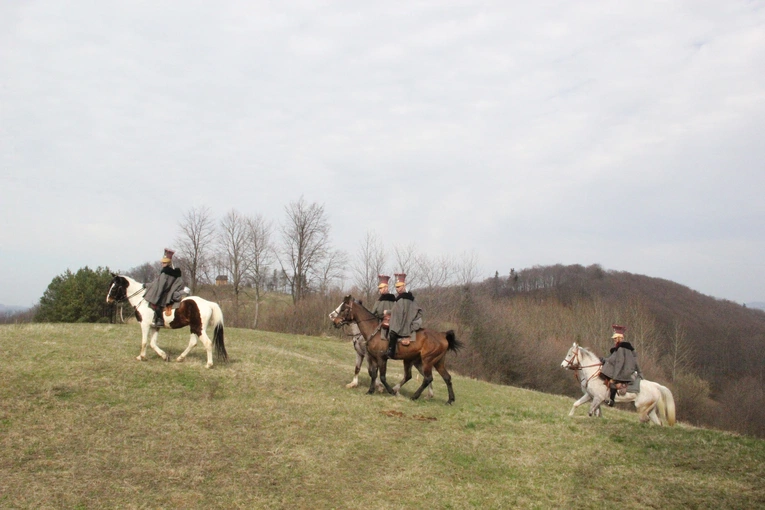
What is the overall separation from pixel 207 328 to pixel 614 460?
942cm

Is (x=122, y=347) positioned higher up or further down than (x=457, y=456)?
higher up

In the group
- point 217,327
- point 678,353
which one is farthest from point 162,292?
point 678,353

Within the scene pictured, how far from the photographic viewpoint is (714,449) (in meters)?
8.57

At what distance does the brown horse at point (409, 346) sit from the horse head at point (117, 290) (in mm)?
5171

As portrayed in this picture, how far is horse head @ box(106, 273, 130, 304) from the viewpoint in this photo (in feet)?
41.4

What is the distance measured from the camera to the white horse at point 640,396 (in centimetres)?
1260

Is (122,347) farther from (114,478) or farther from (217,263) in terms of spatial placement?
(217,263)

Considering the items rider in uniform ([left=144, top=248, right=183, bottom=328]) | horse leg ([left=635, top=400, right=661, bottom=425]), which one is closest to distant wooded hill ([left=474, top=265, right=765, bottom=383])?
horse leg ([left=635, top=400, right=661, bottom=425])

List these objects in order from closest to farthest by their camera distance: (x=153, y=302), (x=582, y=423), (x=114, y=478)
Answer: (x=114, y=478), (x=582, y=423), (x=153, y=302)

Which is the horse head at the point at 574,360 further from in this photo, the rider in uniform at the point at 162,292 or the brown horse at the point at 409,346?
the rider in uniform at the point at 162,292

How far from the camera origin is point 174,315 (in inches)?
491

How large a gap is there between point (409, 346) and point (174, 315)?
5.67 metres

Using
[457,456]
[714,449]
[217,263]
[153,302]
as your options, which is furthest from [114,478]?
[217,263]

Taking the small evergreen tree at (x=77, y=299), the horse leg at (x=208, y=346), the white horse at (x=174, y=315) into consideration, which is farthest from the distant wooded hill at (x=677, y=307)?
the horse leg at (x=208, y=346)
